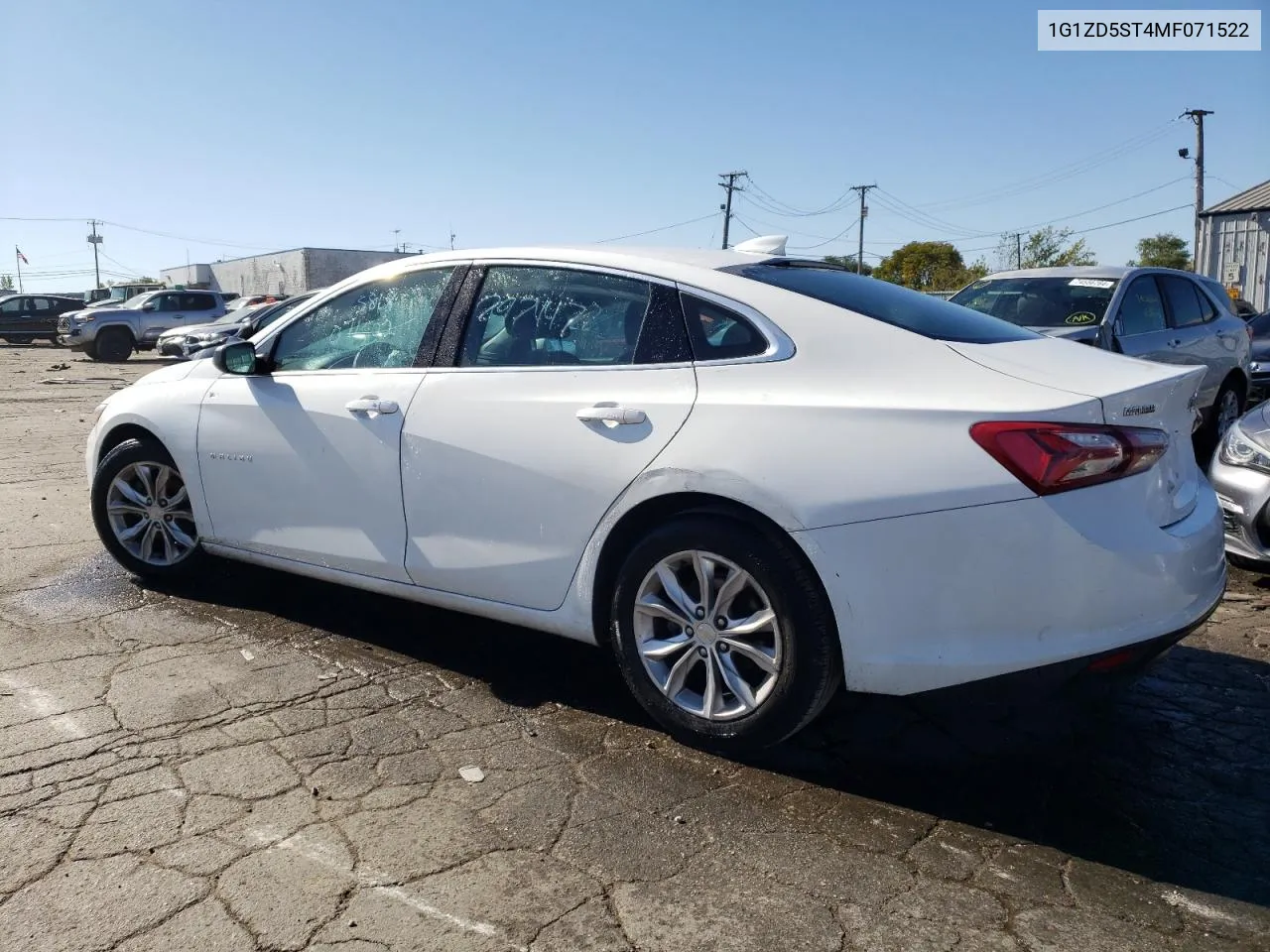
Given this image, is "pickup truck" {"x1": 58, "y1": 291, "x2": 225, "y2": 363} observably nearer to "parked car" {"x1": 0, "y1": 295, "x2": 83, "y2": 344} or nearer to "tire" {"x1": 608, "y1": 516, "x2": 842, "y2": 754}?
"parked car" {"x1": 0, "y1": 295, "x2": 83, "y2": 344}

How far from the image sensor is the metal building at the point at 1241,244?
29.1 m

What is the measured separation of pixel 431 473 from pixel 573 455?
62cm

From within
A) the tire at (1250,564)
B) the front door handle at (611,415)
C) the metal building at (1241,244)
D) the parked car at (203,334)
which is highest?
the metal building at (1241,244)

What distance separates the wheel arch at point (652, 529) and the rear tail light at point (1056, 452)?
1.96 ft

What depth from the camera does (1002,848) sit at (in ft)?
9.25

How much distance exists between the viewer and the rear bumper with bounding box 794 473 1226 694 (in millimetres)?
2809

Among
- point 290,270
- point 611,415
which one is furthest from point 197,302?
point 290,270

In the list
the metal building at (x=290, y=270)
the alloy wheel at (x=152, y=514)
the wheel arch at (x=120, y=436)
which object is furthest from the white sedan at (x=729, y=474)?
the metal building at (x=290, y=270)

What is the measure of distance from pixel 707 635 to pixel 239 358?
2.45 meters

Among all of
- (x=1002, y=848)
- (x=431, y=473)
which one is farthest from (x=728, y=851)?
(x=431, y=473)

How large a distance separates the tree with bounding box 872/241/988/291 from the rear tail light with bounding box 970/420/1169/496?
66.9 metres

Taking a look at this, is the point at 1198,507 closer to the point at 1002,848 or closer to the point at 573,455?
the point at 1002,848

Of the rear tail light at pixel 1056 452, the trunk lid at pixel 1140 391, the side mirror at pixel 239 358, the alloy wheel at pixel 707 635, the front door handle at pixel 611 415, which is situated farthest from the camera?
the side mirror at pixel 239 358

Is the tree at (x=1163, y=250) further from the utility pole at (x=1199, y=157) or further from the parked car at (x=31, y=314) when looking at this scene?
the parked car at (x=31, y=314)
